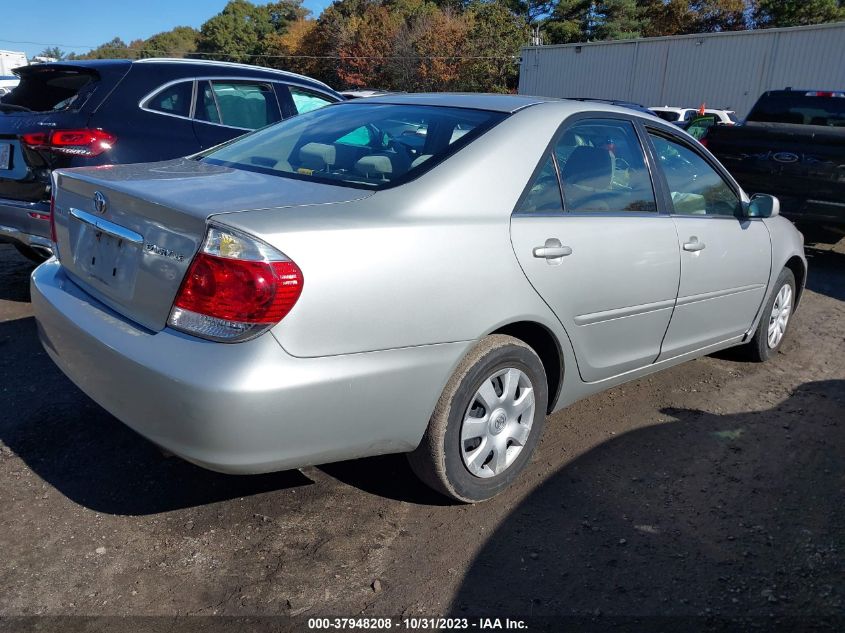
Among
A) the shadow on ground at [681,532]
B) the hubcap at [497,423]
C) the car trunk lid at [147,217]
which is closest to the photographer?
the car trunk lid at [147,217]

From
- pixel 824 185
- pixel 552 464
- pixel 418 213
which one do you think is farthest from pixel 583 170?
pixel 824 185

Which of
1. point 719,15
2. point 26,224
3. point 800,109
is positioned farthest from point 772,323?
point 719,15

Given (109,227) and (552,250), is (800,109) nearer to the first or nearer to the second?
(552,250)

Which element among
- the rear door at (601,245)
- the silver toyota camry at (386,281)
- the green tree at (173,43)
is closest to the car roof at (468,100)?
the silver toyota camry at (386,281)

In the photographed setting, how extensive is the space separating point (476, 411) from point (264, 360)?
3.35ft

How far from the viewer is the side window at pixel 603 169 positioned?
3.23m

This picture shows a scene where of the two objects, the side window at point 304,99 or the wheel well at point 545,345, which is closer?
the wheel well at point 545,345

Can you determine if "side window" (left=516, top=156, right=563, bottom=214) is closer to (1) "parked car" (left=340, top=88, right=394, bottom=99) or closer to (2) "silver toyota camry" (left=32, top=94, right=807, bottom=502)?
(2) "silver toyota camry" (left=32, top=94, right=807, bottom=502)

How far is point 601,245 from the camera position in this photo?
3189mm

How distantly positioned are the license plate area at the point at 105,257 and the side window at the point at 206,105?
3076 mm

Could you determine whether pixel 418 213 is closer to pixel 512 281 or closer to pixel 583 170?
pixel 512 281

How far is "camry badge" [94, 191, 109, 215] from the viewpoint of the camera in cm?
266

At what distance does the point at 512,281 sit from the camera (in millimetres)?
2789

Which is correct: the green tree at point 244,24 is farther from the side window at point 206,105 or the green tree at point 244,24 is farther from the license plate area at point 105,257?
the license plate area at point 105,257
